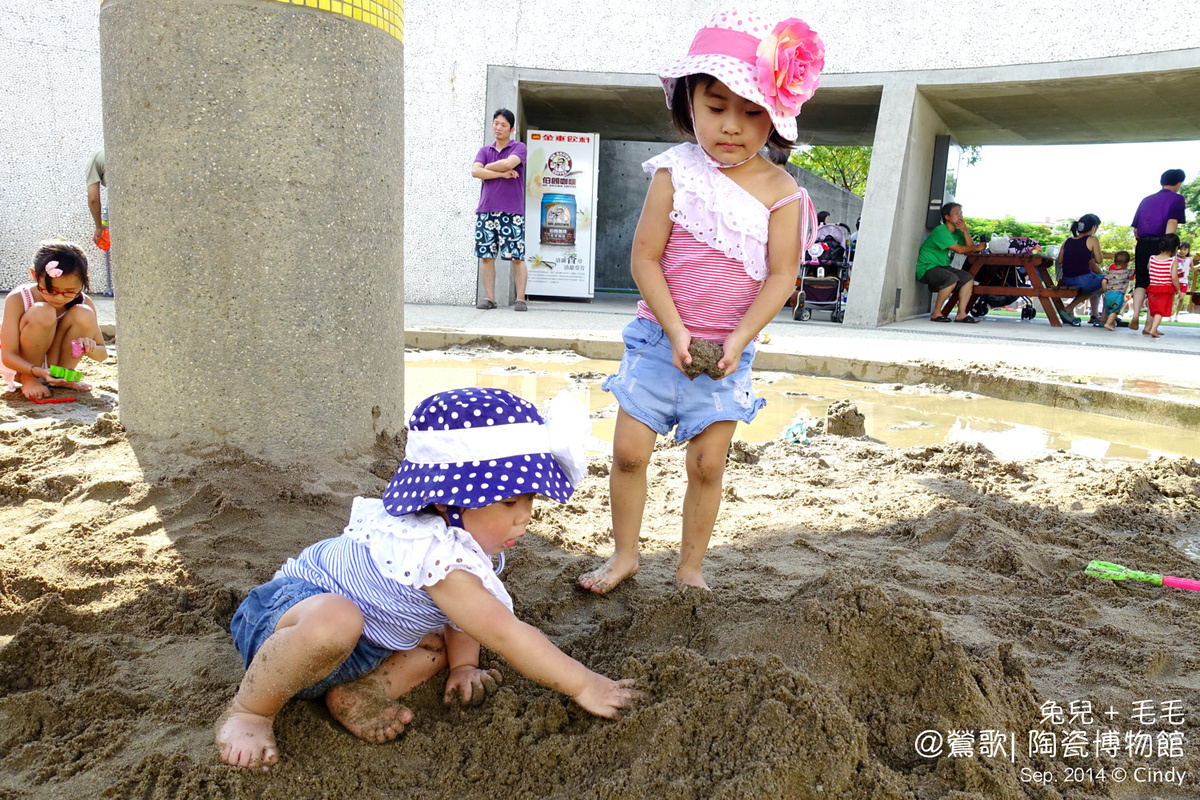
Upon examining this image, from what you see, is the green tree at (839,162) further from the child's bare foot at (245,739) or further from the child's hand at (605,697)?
the child's bare foot at (245,739)

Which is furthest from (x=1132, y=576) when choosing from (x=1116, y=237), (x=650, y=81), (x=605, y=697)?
(x=1116, y=237)

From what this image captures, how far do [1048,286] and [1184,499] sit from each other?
421 inches

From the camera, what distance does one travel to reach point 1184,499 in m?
3.30

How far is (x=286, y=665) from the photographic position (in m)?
1.62

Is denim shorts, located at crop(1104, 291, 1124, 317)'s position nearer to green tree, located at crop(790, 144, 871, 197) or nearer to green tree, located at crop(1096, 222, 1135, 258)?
green tree, located at crop(790, 144, 871, 197)

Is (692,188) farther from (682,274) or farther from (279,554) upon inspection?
(279,554)

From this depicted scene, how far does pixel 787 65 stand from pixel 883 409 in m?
3.46

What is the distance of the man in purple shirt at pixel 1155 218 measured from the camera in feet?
34.1

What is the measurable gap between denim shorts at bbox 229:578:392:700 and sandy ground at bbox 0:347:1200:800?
0.07m

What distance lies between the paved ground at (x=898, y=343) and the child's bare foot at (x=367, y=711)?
521 cm

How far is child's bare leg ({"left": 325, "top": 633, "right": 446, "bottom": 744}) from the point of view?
5.71 ft

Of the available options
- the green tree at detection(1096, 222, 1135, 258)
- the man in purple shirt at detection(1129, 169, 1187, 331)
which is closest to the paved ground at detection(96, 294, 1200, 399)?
the man in purple shirt at detection(1129, 169, 1187, 331)

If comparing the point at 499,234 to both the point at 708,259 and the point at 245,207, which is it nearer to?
the point at 245,207

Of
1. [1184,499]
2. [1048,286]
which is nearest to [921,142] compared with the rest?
[1048,286]
